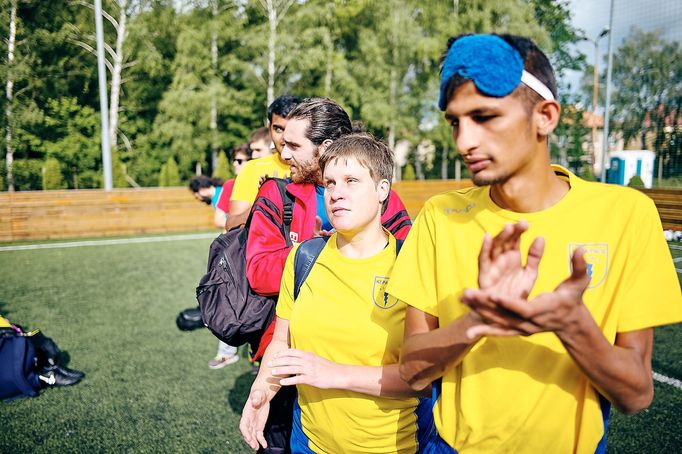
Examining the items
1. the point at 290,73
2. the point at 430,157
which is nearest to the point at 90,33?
the point at 290,73

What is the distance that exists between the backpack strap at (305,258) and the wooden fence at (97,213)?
1444 cm

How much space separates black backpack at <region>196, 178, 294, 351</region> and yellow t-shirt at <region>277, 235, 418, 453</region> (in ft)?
1.49

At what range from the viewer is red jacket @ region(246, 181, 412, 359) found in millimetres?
2195

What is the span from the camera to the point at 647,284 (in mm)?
1198

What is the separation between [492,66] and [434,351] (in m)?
0.76

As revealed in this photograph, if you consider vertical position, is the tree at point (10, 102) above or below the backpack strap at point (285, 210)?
above

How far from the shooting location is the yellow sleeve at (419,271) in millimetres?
1394

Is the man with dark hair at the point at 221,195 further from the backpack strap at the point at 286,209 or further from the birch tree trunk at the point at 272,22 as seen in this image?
the birch tree trunk at the point at 272,22

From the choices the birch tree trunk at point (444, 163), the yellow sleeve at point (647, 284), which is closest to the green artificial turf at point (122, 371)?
the yellow sleeve at point (647, 284)

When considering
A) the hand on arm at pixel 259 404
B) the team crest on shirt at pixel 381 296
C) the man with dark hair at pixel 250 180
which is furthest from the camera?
the man with dark hair at pixel 250 180

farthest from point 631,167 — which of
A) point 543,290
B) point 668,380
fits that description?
point 543,290

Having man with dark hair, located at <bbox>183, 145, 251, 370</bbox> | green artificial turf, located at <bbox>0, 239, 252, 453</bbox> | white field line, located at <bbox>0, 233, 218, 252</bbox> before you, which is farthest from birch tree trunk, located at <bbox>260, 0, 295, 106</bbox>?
man with dark hair, located at <bbox>183, 145, 251, 370</bbox>

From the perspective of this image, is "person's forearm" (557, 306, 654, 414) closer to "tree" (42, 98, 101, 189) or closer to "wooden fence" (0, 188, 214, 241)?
"wooden fence" (0, 188, 214, 241)

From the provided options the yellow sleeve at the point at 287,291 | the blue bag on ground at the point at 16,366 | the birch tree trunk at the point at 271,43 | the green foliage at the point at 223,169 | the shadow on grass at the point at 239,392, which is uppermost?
the birch tree trunk at the point at 271,43
